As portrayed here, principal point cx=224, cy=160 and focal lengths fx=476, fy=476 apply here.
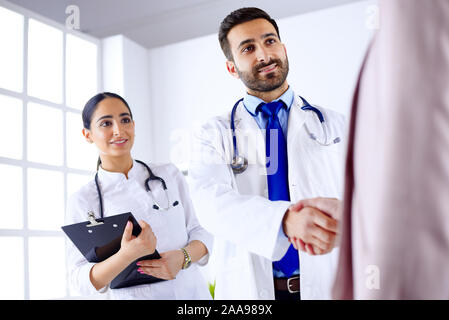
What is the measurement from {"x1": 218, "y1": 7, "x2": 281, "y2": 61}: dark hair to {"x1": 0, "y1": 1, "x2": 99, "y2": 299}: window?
432mm

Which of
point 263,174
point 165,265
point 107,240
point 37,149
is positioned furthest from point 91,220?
point 263,174

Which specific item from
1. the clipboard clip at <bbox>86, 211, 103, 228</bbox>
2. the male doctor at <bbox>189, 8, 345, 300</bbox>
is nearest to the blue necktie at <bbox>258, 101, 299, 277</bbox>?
the male doctor at <bbox>189, 8, 345, 300</bbox>

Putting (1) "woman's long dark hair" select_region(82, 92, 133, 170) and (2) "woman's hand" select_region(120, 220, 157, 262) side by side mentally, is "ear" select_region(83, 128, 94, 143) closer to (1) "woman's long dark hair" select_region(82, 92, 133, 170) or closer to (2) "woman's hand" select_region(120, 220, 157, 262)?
(1) "woman's long dark hair" select_region(82, 92, 133, 170)

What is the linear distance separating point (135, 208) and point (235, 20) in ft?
1.63

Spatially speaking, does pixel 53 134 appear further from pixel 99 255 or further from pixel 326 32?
pixel 326 32

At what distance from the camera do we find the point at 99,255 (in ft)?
3.59

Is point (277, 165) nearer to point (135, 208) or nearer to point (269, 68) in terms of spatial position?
point (269, 68)

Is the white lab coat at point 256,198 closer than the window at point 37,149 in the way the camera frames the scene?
Yes

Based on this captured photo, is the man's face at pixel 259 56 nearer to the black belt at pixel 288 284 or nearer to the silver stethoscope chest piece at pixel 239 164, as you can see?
the silver stethoscope chest piece at pixel 239 164

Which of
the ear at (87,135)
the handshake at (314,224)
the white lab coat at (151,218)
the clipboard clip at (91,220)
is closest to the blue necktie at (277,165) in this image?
the handshake at (314,224)

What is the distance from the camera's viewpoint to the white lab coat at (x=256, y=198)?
837 mm

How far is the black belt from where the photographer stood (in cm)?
88

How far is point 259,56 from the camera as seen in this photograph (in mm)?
948

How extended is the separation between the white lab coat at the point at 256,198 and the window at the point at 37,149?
0.42 metres
